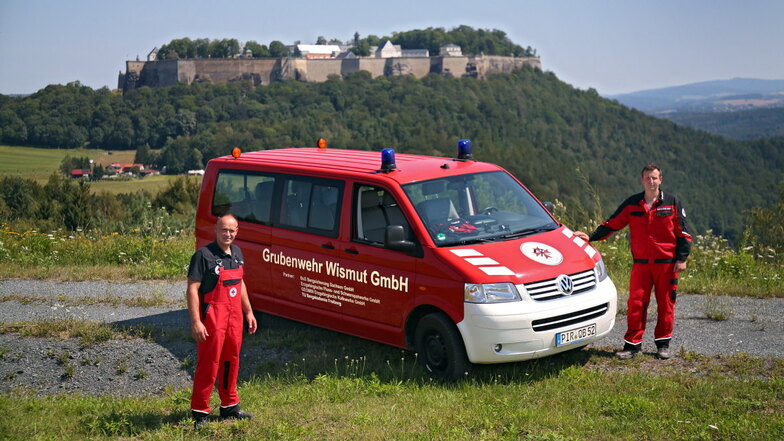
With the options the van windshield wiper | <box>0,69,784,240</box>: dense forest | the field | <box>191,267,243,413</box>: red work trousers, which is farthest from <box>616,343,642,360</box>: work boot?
<box>0,69,784,240</box>: dense forest

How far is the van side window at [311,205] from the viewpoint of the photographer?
784 centimetres

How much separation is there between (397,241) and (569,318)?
147 centimetres

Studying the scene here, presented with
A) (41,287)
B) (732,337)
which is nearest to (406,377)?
(732,337)

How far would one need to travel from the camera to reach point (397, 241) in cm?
709

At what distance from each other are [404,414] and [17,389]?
133 inches

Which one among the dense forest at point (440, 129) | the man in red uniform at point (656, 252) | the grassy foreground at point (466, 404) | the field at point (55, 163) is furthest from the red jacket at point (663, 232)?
the dense forest at point (440, 129)

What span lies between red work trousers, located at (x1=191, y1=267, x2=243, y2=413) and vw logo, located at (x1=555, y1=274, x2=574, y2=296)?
96.6 inches

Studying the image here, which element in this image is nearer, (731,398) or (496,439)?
(496,439)

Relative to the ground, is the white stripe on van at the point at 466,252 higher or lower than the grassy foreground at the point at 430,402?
higher

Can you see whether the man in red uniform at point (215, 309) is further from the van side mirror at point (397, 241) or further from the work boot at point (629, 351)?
the work boot at point (629, 351)

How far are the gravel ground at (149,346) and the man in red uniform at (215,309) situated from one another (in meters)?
1.63

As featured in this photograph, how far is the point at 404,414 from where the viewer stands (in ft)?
20.0

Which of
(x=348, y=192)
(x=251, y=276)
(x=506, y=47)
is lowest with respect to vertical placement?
(x=251, y=276)

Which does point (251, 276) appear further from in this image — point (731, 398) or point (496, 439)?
point (731, 398)
